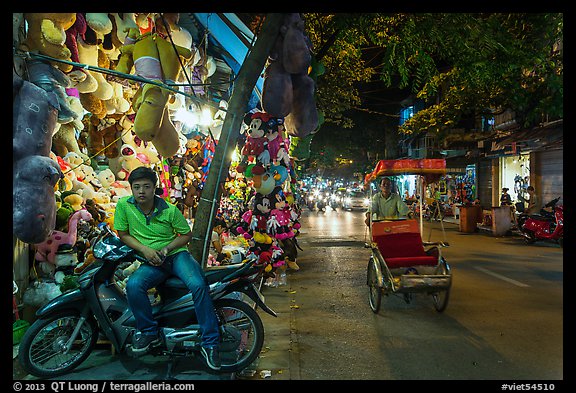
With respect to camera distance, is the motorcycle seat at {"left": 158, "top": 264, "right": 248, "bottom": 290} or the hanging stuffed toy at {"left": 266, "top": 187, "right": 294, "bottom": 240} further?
the hanging stuffed toy at {"left": 266, "top": 187, "right": 294, "bottom": 240}

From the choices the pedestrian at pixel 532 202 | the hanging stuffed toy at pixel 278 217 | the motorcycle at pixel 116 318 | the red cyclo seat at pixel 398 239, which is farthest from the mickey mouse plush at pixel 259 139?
the pedestrian at pixel 532 202

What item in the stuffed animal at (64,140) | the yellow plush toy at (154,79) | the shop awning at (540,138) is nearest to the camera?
the yellow plush toy at (154,79)

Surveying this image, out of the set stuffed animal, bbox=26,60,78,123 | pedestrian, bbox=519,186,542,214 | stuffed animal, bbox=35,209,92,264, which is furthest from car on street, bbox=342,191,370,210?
stuffed animal, bbox=26,60,78,123

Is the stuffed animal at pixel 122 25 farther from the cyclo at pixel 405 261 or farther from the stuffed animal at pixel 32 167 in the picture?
the cyclo at pixel 405 261

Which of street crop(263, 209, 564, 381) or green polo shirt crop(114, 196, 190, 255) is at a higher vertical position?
green polo shirt crop(114, 196, 190, 255)

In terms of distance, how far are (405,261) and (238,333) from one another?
3387mm

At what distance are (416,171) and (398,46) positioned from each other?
217cm

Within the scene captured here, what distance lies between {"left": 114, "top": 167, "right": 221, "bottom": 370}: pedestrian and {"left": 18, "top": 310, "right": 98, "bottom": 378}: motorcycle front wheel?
628mm

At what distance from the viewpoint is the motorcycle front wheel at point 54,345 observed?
453cm

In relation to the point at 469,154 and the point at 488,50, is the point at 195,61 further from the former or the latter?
the point at 469,154

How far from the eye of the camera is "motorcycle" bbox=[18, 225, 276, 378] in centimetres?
467

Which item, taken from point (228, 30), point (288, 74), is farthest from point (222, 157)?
point (228, 30)

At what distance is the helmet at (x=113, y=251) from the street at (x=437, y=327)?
207 cm

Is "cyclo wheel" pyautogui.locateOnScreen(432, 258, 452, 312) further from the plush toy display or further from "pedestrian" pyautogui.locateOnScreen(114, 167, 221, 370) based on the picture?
"pedestrian" pyautogui.locateOnScreen(114, 167, 221, 370)
